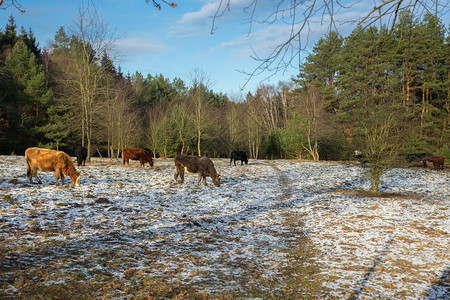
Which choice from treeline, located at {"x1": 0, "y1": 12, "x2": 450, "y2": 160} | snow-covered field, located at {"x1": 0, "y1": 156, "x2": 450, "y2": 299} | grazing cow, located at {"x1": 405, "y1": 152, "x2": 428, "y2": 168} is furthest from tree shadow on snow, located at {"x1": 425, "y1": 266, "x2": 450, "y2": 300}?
grazing cow, located at {"x1": 405, "y1": 152, "x2": 428, "y2": 168}

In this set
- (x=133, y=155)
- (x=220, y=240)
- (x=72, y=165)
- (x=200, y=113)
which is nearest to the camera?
(x=220, y=240)

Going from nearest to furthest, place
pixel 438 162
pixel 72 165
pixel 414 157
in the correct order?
pixel 72 165 < pixel 414 157 < pixel 438 162

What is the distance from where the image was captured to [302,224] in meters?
9.48

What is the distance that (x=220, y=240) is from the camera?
7336mm

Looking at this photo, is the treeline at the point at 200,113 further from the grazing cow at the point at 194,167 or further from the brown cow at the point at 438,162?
the grazing cow at the point at 194,167

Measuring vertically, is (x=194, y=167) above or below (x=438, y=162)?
above

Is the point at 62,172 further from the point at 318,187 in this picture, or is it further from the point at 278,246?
the point at 318,187

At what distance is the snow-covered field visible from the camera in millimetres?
4953

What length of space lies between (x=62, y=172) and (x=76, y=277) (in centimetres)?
842

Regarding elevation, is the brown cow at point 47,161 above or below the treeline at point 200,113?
below

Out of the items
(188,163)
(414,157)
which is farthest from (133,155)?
(414,157)

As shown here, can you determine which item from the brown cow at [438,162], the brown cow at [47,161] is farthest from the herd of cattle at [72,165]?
the brown cow at [438,162]

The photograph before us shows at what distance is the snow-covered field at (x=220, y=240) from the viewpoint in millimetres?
4953

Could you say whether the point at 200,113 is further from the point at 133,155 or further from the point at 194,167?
the point at 194,167
